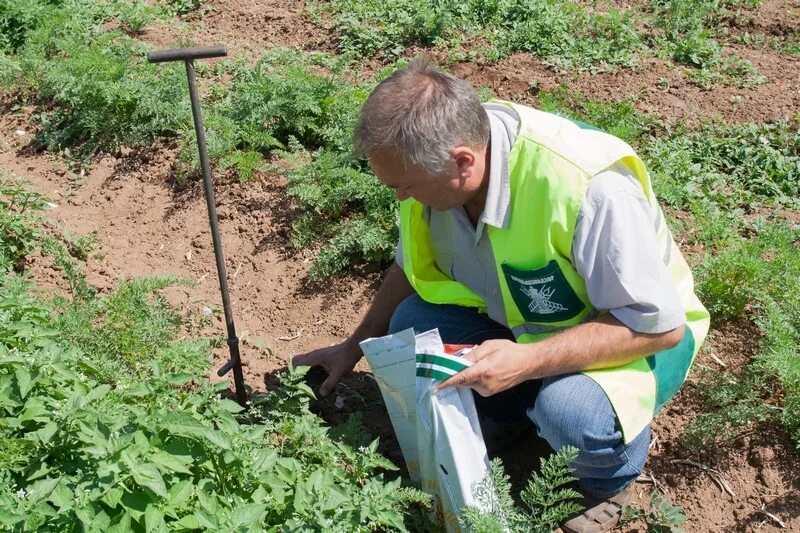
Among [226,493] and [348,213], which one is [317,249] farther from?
[226,493]

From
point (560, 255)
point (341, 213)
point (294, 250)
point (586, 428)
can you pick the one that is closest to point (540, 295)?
point (560, 255)

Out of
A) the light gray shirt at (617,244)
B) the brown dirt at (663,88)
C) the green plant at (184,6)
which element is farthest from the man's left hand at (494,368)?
the green plant at (184,6)

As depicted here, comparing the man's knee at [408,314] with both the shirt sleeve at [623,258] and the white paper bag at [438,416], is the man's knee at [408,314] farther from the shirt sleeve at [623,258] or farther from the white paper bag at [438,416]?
the shirt sleeve at [623,258]

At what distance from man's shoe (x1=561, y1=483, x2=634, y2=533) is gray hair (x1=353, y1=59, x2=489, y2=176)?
1312 mm

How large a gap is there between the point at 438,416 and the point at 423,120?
3.04ft

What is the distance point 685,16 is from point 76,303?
4516 mm

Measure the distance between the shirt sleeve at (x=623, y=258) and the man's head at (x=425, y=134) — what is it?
40cm

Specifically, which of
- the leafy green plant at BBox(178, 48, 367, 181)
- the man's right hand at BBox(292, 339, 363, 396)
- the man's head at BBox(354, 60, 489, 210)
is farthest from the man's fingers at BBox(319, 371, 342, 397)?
the leafy green plant at BBox(178, 48, 367, 181)

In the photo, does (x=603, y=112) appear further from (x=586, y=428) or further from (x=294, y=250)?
(x=586, y=428)

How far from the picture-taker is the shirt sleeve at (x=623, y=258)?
2742 millimetres

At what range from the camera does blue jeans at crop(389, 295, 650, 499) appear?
9.55ft

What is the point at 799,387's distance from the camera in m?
3.43

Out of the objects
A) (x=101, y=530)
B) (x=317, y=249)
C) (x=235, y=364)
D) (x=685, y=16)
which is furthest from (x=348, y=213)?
(x=685, y=16)

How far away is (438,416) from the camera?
2.86 meters
